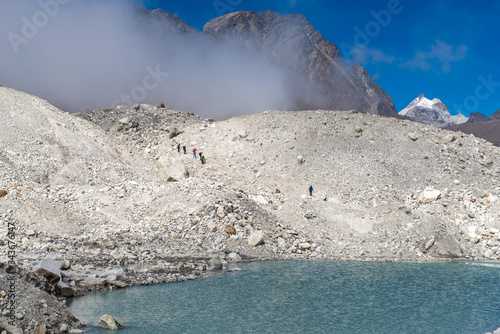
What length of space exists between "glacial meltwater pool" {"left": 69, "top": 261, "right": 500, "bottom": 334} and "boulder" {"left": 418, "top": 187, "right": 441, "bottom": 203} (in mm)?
11431

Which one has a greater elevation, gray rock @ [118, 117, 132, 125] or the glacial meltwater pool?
gray rock @ [118, 117, 132, 125]

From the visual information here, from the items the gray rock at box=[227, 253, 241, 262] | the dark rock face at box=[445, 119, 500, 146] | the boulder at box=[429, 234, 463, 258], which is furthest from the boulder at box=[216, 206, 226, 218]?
the dark rock face at box=[445, 119, 500, 146]

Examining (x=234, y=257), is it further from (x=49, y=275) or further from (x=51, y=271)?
(x=49, y=275)

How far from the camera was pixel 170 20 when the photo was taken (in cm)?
13025

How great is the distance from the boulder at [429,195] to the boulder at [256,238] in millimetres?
16751

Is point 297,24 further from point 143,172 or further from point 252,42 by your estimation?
point 143,172

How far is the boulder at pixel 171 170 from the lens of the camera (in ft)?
121

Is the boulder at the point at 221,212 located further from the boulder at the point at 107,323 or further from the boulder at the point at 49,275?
the boulder at the point at 107,323

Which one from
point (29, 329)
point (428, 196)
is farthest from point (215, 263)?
point (428, 196)

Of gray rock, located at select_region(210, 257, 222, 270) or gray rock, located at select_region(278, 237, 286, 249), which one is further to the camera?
gray rock, located at select_region(278, 237, 286, 249)

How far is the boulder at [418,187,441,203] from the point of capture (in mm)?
34000

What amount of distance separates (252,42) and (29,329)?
446 ft

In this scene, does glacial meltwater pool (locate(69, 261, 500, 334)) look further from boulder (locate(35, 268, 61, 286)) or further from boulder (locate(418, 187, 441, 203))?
boulder (locate(418, 187, 441, 203))

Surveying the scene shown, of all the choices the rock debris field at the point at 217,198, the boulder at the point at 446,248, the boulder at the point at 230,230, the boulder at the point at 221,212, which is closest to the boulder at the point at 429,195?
the rock debris field at the point at 217,198
